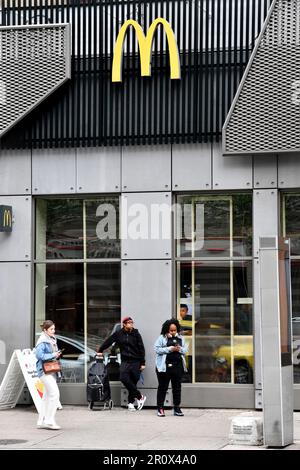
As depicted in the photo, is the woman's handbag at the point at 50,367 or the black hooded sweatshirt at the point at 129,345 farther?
the black hooded sweatshirt at the point at 129,345

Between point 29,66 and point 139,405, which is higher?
point 29,66

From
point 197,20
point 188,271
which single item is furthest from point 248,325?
point 197,20

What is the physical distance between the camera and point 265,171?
19.1 meters

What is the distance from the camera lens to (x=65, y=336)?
66.1 feet

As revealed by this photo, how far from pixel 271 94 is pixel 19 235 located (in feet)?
18.4

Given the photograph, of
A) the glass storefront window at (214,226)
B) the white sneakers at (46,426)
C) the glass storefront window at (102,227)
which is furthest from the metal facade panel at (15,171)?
the white sneakers at (46,426)

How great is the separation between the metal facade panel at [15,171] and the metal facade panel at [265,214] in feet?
15.1

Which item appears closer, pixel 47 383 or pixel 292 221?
pixel 47 383

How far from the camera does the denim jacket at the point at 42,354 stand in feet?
54.3

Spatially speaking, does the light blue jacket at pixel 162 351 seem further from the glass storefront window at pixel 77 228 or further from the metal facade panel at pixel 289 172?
the metal facade panel at pixel 289 172

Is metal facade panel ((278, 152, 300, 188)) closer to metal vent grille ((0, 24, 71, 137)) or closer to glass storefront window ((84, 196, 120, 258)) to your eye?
glass storefront window ((84, 196, 120, 258))

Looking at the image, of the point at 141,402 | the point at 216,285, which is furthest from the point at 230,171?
the point at 141,402

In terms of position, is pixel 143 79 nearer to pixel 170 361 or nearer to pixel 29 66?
pixel 29 66
